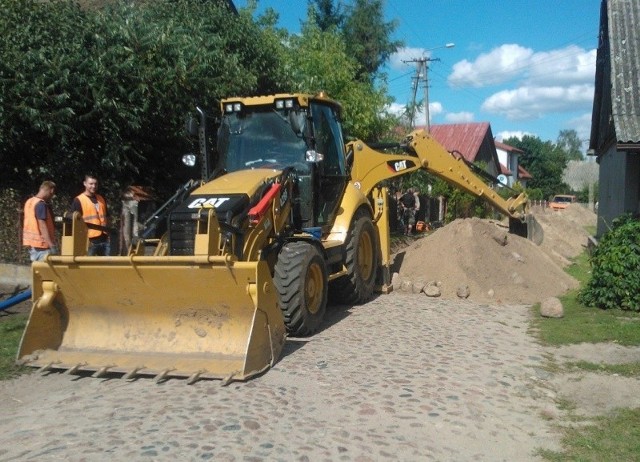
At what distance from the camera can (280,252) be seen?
26.6ft

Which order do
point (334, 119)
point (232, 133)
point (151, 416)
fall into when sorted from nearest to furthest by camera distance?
point (151, 416)
point (232, 133)
point (334, 119)

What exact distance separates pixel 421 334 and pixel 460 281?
3.36m

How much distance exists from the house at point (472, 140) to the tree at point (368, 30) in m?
18.6

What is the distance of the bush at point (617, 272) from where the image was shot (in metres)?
10.1

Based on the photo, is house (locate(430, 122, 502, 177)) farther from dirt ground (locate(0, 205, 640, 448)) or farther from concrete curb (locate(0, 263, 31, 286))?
concrete curb (locate(0, 263, 31, 286))

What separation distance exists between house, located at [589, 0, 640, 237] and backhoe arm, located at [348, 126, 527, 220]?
2623 millimetres

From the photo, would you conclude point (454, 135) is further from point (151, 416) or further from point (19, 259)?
point (151, 416)

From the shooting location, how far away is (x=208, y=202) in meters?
7.80

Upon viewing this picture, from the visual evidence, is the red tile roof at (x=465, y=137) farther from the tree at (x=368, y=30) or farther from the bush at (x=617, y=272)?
the bush at (x=617, y=272)

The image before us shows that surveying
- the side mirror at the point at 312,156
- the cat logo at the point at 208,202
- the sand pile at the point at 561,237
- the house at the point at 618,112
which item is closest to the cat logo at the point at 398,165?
the side mirror at the point at 312,156

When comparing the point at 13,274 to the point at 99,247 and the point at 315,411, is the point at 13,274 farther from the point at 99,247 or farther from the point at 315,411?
the point at 315,411

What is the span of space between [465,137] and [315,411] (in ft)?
155

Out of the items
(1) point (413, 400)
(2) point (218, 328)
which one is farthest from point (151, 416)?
(1) point (413, 400)

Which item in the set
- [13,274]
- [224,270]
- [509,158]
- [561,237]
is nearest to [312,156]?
[224,270]
